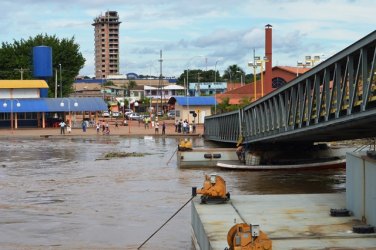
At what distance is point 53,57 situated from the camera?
126562mm

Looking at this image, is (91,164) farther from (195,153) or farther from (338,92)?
(338,92)

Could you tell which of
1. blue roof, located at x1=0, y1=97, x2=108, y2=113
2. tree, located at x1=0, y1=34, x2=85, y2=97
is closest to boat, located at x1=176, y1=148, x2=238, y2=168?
blue roof, located at x1=0, y1=97, x2=108, y2=113

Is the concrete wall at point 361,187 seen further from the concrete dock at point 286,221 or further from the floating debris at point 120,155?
the floating debris at point 120,155

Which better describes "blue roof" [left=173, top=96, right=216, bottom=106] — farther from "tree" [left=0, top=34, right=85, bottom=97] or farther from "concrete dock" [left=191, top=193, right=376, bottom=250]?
"concrete dock" [left=191, top=193, right=376, bottom=250]

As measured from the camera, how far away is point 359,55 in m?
24.0

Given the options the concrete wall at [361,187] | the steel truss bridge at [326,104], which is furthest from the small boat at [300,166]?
the concrete wall at [361,187]

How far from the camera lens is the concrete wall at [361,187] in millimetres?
18547

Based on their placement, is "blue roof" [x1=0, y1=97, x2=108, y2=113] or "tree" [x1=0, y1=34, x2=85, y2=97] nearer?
"blue roof" [x1=0, y1=97, x2=108, y2=113]

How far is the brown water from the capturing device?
73.3 feet

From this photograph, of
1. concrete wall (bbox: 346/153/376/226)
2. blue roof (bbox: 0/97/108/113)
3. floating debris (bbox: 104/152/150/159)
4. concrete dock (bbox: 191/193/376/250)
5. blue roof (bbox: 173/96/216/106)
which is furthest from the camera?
blue roof (bbox: 173/96/216/106)

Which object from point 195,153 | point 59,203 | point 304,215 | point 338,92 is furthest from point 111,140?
point 304,215

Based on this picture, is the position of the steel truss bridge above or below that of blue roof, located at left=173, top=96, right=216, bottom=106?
below

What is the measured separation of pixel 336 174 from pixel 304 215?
64.8ft

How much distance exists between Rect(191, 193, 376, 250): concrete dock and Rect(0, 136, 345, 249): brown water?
1.67 m
